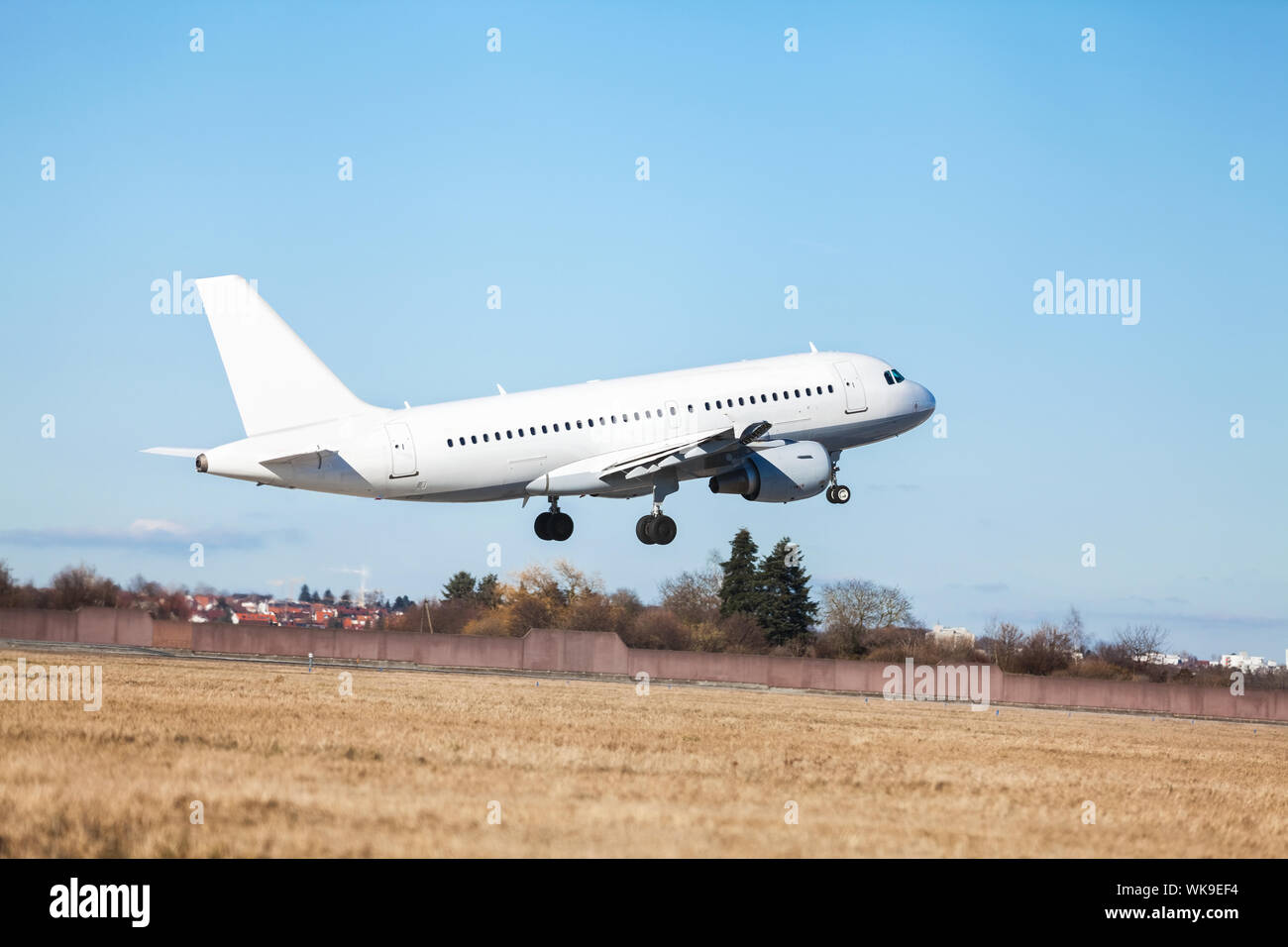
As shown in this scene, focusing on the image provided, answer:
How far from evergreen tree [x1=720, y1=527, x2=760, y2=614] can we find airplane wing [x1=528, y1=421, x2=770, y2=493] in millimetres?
76703

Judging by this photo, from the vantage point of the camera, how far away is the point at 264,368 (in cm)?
4175

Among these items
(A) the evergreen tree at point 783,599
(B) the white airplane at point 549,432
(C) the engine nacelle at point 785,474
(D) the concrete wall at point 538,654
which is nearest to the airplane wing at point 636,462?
(B) the white airplane at point 549,432

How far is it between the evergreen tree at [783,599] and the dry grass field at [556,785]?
78.9m

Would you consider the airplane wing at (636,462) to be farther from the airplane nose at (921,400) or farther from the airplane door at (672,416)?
the airplane nose at (921,400)

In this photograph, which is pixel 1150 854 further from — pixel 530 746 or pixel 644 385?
pixel 644 385

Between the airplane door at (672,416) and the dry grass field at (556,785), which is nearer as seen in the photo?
the dry grass field at (556,785)

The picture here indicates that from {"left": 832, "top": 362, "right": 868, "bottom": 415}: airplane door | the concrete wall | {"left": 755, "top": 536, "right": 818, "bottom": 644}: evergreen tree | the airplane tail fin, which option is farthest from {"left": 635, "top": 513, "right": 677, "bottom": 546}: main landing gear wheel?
{"left": 755, "top": 536, "right": 818, "bottom": 644}: evergreen tree

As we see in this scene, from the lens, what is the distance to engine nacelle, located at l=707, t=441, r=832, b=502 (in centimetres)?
4556

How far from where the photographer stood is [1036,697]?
7531cm

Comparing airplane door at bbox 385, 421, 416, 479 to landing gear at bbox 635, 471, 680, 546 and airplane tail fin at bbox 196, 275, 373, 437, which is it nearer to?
airplane tail fin at bbox 196, 275, 373, 437

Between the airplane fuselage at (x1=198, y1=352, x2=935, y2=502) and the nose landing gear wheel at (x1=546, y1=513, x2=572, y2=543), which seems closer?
the airplane fuselage at (x1=198, y1=352, x2=935, y2=502)

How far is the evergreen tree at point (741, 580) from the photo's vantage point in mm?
120875

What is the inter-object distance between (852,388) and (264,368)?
19218 mm
